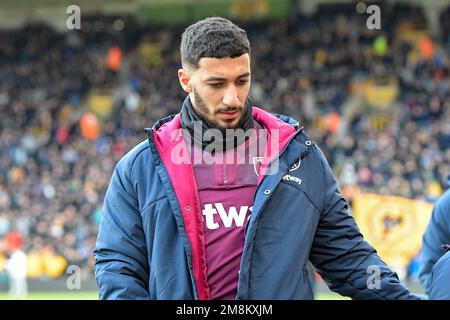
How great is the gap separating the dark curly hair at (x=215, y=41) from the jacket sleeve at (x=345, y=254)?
516 millimetres

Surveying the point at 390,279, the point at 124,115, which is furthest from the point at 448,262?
the point at 124,115

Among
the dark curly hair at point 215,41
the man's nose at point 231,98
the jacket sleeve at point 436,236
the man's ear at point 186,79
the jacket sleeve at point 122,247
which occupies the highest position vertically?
the dark curly hair at point 215,41

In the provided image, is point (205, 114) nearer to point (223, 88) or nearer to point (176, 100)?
point (223, 88)

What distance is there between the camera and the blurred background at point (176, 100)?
2064 cm

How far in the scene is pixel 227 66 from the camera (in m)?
3.48

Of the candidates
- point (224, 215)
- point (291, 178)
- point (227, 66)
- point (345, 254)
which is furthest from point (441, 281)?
point (227, 66)

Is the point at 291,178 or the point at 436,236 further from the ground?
the point at 291,178

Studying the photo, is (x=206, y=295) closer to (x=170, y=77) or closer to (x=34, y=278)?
(x=34, y=278)

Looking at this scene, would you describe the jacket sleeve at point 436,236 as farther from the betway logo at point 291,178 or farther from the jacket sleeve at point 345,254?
the betway logo at point 291,178

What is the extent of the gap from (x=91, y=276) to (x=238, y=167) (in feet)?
52.2

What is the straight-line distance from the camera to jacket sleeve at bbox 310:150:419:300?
11.7 feet

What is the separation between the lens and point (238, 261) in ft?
11.3

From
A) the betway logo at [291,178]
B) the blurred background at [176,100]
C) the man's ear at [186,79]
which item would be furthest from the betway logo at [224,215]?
the blurred background at [176,100]

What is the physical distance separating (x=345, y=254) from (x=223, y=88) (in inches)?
29.8
